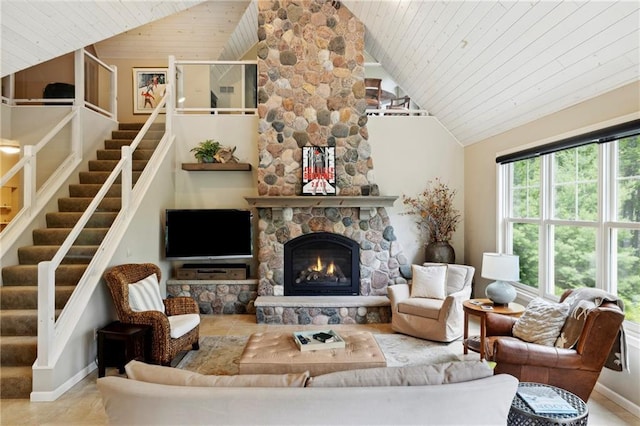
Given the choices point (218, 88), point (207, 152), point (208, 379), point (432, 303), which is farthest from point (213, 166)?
point (208, 379)

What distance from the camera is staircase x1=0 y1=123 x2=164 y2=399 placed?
3.12 m

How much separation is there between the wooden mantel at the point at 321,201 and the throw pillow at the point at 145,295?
1.77 meters

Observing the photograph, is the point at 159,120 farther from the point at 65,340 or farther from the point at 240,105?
the point at 65,340

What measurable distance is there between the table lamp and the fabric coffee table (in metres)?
1.38

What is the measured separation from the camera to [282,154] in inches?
211

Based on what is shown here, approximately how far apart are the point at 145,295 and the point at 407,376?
2.96m

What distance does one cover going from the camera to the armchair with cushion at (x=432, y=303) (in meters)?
4.07

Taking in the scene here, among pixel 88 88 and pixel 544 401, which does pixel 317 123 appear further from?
pixel 544 401

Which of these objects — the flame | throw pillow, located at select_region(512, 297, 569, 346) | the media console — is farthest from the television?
throw pillow, located at select_region(512, 297, 569, 346)

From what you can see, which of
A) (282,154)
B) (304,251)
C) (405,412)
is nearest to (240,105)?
(282,154)

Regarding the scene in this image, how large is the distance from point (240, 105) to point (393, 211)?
3.01m

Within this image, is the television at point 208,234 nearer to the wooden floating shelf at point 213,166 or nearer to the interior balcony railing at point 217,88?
the wooden floating shelf at point 213,166

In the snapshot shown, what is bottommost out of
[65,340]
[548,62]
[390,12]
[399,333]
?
[399,333]

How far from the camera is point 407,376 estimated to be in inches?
64.1
